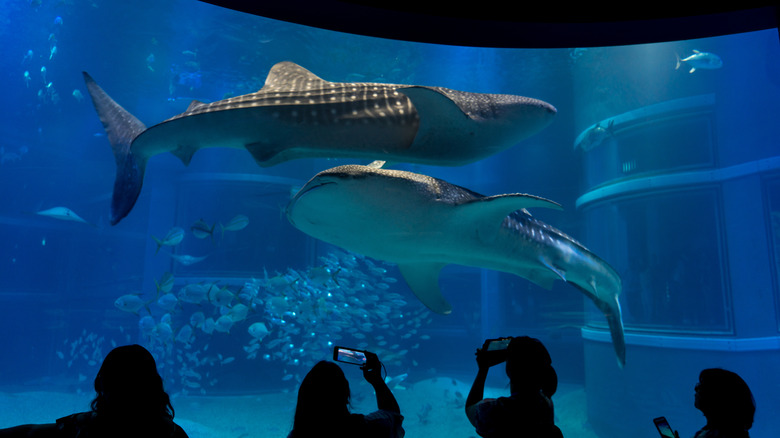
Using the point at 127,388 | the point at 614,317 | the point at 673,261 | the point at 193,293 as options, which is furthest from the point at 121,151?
the point at 673,261

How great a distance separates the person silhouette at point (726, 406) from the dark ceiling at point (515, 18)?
2.26 meters

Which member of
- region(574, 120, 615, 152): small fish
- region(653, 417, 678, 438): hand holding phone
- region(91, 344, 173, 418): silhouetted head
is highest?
region(574, 120, 615, 152): small fish

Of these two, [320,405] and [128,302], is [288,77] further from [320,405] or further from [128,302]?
[128,302]

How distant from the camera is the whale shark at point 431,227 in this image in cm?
223

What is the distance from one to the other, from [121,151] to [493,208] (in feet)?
6.81

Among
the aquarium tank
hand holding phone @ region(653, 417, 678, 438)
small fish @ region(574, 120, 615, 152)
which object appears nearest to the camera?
hand holding phone @ region(653, 417, 678, 438)

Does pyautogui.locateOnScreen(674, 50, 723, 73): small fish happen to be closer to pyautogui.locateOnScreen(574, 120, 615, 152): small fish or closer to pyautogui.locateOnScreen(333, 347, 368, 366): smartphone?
pyautogui.locateOnScreen(574, 120, 615, 152): small fish

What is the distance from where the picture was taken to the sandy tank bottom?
33.9 ft

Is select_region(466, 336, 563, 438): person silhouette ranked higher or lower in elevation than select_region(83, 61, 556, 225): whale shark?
lower

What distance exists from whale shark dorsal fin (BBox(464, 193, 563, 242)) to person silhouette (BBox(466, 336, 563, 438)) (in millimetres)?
834

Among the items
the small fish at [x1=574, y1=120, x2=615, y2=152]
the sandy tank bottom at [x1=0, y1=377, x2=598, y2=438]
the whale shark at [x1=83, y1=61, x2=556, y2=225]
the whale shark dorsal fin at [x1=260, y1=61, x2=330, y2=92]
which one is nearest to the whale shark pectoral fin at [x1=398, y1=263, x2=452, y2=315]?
the whale shark at [x1=83, y1=61, x2=556, y2=225]

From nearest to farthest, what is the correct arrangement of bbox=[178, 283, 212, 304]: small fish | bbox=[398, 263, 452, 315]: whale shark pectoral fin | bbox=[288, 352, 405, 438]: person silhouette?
1. bbox=[288, 352, 405, 438]: person silhouette
2. bbox=[398, 263, 452, 315]: whale shark pectoral fin
3. bbox=[178, 283, 212, 304]: small fish

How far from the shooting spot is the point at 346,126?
6.27ft

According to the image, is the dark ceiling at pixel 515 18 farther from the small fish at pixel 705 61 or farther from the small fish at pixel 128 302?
the small fish at pixel 128 302
